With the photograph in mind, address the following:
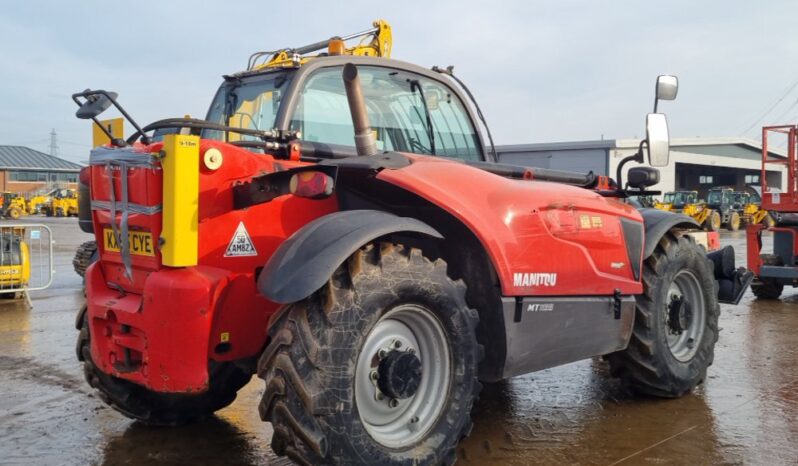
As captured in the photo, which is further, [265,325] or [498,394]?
[498,394]

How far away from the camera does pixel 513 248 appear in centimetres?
356

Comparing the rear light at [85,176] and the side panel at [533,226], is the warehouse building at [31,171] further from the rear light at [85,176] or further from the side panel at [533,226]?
the side panel at [533,226]

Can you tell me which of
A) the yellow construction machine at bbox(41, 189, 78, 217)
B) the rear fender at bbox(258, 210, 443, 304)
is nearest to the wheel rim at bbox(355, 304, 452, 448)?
the rear fender at bbox(258, 210, 443, 304)

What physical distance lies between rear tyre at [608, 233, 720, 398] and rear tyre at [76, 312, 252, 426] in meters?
2.48

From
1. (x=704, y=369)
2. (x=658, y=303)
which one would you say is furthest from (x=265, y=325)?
(x=704, y=369)

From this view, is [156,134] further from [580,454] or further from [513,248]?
[580,454]

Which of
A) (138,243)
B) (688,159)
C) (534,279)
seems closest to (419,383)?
(534,279)

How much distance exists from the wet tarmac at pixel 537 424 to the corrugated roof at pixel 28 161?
7255cm

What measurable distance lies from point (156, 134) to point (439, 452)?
10.3ft

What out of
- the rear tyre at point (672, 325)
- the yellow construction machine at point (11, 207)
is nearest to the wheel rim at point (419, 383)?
the rear tyre at point (672, 325)

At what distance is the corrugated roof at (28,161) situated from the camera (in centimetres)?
7031

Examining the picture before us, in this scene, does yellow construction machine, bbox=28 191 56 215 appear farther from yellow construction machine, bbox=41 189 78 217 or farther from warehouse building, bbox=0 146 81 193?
warehouse building, bbox=0 146 81 193

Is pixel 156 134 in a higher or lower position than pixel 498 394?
higher

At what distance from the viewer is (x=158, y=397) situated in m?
4.11
